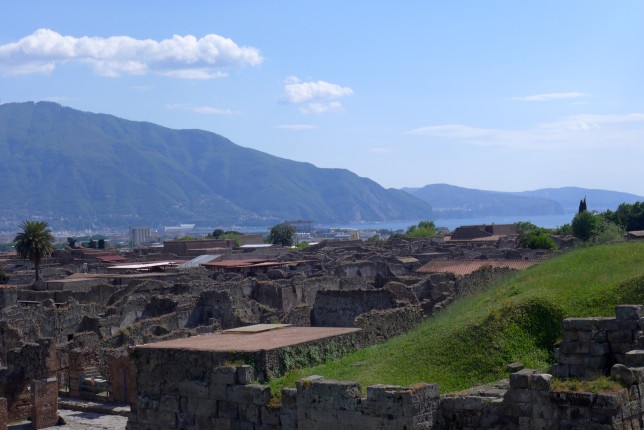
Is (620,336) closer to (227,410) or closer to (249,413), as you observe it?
(249,413)

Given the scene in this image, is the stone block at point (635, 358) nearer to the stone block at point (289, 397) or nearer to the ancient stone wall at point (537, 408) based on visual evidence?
the ancient stone wall at point (537, 408)

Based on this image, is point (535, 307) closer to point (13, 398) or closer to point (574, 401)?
point (574, 401)

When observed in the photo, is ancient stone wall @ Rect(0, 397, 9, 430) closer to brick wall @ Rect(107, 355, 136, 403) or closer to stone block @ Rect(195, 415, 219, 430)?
brick wall @ Rect(107, 355, 136, 403)

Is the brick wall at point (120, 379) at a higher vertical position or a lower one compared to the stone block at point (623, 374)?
lower

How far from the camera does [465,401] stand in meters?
11.2

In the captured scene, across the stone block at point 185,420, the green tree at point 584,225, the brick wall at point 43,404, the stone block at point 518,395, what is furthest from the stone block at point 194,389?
the green tree at point 584,225

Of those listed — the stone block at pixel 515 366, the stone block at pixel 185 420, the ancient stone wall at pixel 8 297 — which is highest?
the stone block at pixel 515 366

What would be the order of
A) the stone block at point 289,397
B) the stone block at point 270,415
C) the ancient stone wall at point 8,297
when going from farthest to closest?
the ancient stone wall at point 8,297 → the stone block at point 270,415 → the stone block at point 289,397

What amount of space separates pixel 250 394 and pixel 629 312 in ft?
19.7

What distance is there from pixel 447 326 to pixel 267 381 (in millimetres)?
3216

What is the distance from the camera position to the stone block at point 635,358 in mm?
10602

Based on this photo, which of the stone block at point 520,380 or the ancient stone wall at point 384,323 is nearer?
the stone block at point 520,380

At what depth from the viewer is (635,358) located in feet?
34.9

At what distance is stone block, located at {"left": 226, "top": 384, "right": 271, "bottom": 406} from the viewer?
13.4 metres
